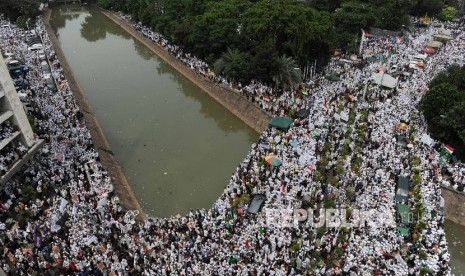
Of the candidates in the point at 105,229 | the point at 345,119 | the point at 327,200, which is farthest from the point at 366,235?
the point at 105,229

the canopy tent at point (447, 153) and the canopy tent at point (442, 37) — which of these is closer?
the canopy tent at point (447, 153)

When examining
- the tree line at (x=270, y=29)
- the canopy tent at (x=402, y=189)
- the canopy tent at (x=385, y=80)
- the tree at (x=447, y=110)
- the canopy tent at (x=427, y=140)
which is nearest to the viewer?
the canopy tent at (x=402, y=189)

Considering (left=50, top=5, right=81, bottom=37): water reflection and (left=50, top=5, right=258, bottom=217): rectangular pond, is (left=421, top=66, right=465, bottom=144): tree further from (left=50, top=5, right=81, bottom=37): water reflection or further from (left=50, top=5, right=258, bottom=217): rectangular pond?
(left=50, top=5, right=81, bottom=37): water reflection

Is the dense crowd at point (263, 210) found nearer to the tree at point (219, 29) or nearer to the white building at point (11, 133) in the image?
the white building at point (11, 133)

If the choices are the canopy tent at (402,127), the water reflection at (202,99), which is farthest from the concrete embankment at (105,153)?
the canopy tent at (402,127)

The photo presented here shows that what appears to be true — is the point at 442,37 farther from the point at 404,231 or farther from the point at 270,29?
the point at 404,231

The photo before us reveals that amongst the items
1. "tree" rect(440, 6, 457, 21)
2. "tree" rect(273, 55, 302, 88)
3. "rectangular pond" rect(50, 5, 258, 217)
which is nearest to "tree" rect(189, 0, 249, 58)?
"rectangular pond" rect(50, 5, 258, 217)
